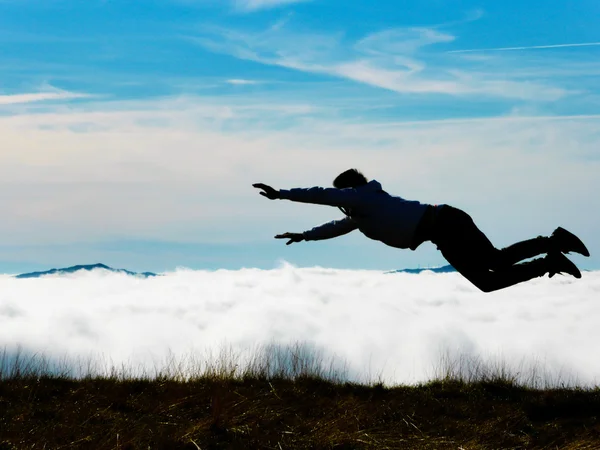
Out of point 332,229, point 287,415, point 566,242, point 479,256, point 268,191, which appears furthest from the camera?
point 287,415

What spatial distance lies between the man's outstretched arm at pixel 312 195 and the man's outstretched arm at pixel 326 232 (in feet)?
2.86

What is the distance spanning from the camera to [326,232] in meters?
9.78

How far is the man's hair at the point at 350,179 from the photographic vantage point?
921 cm

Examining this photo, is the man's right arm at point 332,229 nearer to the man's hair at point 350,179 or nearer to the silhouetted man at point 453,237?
the silhouetted man at point 453,237

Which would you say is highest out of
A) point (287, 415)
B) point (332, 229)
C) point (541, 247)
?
point (332, 229)

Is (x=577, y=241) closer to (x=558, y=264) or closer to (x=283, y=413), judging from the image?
(x=558, y=264)

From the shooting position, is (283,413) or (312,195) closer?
(312,195)

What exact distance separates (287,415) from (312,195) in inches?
134

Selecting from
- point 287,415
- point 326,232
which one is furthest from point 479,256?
point 287,415

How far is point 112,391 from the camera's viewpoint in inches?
444

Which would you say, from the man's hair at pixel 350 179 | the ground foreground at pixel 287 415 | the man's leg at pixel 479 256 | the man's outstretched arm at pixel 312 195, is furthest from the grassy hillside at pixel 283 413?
the man's hair at pixel 350 179

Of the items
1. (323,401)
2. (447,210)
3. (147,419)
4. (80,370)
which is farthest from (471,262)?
(80,370)

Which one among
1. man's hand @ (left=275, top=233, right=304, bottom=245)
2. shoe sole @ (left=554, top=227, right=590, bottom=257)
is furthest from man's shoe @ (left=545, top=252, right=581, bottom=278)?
man's hand @ (left=275, top=233, right=304, bottom=245)

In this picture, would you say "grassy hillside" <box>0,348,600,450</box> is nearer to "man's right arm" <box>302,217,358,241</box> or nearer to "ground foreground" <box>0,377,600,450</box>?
"ground foreground" <box>0,377,600,450</box>
